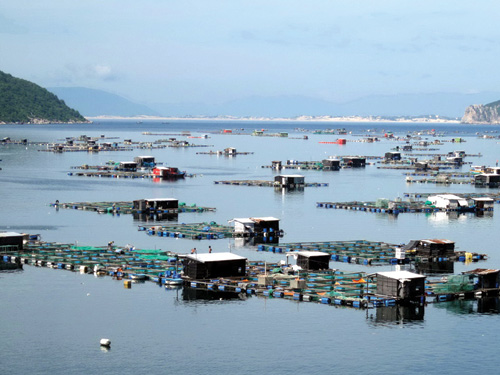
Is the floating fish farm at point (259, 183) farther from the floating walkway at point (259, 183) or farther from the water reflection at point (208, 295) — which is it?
the water reflection at point (208, 295)

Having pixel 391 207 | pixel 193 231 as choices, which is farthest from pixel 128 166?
pixel 193 231

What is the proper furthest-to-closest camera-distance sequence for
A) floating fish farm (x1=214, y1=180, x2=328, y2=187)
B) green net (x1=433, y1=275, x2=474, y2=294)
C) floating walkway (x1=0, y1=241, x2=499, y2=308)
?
1. floating fish farm (x1=214, y1=180, x2=328, y2=187)
2. green net (x1=433, y1=275, x2=474, y2=294)
3. floating walkway (x1=0, y1=241, x2=499, y2=308)

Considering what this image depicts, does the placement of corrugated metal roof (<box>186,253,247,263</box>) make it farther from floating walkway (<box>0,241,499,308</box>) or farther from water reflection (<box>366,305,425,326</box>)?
water reflection (<box>366,305,425,326</box>)

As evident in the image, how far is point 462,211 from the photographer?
9731 cm

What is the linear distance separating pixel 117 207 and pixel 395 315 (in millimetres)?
50504

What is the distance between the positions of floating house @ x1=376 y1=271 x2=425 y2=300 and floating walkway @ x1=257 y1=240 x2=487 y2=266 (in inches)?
453

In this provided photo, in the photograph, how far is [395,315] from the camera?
159 ft

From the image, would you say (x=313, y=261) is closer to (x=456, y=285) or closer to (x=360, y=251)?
(x=360, y=251)

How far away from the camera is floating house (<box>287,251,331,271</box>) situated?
59.2 m

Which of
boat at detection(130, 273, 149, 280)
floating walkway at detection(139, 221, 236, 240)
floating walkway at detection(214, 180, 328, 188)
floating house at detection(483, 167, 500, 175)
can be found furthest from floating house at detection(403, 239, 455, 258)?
floating house at detection(483, 167, 500, 175)

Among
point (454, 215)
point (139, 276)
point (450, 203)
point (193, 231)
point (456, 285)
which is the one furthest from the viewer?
point (450, 203)

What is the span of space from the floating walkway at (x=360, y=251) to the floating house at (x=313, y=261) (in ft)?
14.6

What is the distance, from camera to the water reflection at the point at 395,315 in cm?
4741

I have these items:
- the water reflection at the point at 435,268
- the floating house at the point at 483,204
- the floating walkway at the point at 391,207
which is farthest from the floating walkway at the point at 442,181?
the water reflection at the point at 435,268
